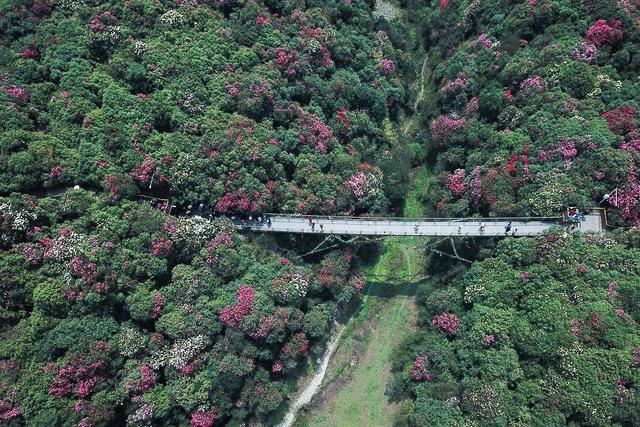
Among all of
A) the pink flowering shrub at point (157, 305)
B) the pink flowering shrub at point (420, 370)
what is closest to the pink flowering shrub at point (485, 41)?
the pink flowering shrub at point (420, 370)

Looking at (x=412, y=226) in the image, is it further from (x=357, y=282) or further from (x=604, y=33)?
(x=604, y=33)

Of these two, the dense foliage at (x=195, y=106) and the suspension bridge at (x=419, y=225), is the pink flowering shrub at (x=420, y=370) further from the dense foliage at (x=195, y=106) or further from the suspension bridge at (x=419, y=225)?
the dense foliage at (x=195, y=106)

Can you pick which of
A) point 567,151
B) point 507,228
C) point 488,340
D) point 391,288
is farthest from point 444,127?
point 488,340

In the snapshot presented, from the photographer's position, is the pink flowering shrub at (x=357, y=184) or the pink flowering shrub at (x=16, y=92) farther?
the pink flowering shrub at (x=357, y=184)

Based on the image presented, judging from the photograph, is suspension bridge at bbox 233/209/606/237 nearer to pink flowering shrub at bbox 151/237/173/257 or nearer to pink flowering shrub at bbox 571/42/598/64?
pink flowering shrub at bbox 151/237/173/257

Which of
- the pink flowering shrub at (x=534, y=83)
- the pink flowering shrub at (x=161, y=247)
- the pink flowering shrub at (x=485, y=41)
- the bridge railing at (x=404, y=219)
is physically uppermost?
the pink flowering shrub at (x=485, y=41)

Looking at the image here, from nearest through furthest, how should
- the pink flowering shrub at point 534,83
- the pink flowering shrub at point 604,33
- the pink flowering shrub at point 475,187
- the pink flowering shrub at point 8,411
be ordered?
the pink flowering shrub at point 8,411, the pink flowering shrub at point 604,33, the pink flowering shrub at point 475,187, the pink flowering shrub at point 534,83
